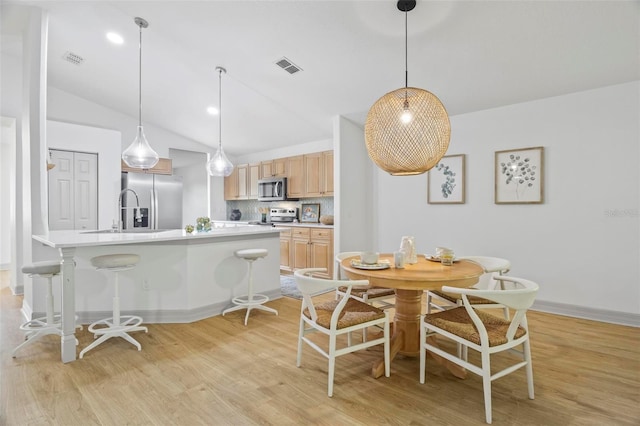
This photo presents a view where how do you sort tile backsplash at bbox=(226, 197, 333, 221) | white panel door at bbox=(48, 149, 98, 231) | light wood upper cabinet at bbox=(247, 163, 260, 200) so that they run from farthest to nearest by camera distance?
light wood upper cabinet at bbox=(247, 163, 260, 200), tile backsplash at bbox=(226, 197, 333, 221), white panel door at bbox=(48, 149, 98, 231)

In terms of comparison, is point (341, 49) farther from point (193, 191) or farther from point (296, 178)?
point (193, 191)

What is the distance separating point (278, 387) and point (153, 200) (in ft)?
16.5

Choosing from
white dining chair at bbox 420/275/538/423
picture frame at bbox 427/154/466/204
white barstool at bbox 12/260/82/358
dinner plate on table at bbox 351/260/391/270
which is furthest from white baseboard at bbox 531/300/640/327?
white barstool at bbox 12/260/82/358

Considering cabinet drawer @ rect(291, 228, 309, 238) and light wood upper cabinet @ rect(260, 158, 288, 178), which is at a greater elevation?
light wood upper cabinet @ rect(260, 158, 288, 178)

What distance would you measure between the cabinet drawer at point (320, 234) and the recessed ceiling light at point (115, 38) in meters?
3.59

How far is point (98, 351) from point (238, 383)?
135 centimetres

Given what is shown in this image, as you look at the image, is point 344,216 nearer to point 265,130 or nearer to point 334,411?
point 265,130

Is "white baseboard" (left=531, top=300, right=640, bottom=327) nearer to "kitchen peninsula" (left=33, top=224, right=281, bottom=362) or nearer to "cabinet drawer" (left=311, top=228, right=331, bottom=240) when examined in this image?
"cabinet drawer" (left=311, top=228, right=331, bottom=240)

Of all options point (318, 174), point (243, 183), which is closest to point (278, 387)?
point (318, 174)

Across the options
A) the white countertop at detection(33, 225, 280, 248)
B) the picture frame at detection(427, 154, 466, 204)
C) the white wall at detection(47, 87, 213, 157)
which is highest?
the white wall at detection(47, 87, 213, 157)

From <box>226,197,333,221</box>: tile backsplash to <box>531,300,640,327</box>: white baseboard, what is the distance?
3444mm

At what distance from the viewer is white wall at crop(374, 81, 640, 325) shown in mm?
3285

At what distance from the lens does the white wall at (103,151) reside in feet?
17.5

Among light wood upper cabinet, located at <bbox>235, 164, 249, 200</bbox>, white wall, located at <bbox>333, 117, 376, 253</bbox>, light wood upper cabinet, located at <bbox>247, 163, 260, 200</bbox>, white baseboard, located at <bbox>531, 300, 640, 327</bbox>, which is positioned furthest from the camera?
light wood upper cabinet, located at <bbox>235, 164, 249, 200</bbox>
